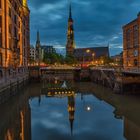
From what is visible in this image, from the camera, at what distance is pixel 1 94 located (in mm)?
39281

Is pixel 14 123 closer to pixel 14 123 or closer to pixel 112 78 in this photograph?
pixel 14 123

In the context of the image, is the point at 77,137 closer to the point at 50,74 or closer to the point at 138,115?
the point at 138,115

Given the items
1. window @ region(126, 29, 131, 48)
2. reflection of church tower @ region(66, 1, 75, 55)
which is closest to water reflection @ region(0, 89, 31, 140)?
window @ region(126, 29, 131, 48)

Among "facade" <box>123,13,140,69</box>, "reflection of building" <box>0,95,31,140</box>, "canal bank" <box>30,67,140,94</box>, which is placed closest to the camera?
"reflection of building" <box>0,95,31,140</box>

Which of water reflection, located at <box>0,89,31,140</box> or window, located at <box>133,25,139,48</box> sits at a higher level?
window, located at <box>133,25,139,48</box>

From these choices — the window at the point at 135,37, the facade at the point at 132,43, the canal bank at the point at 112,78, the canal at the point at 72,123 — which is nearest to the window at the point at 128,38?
the facade at the point at 132,43

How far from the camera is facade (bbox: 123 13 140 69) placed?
103812 millimetres

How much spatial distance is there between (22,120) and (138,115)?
14.1 meters

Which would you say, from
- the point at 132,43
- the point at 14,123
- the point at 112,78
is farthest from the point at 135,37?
the point at 14,123

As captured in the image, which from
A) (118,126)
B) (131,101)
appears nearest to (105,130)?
(118,126)

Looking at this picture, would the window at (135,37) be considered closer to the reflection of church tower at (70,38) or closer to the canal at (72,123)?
the canal at (72,123)

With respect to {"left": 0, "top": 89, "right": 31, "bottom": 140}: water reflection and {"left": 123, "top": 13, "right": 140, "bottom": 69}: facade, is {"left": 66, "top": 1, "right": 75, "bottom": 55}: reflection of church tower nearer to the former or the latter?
{"left": 123, "top": 13, "right": 140, "bottom": 69}: facade

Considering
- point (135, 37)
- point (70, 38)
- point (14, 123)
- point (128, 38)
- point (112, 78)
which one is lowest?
point (14, 123)

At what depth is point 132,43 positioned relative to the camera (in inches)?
4368
